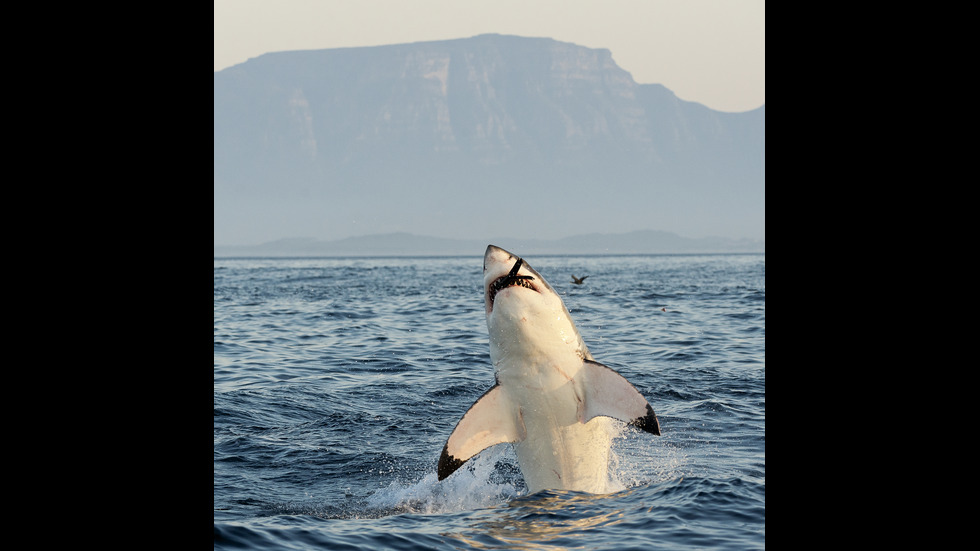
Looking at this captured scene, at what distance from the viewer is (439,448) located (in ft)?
36.9

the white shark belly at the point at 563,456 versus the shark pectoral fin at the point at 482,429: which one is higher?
the shark pectoral fin at the point at 482,429

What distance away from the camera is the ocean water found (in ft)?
23.5

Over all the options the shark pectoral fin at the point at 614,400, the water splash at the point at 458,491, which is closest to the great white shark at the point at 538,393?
the shark pectoral fin at the point at 614,400

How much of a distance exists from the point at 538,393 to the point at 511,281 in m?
1.14

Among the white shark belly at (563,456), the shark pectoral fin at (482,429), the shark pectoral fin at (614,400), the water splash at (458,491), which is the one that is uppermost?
the shark pectoral fin at (614,400)

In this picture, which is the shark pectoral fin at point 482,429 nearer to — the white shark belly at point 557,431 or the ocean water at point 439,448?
the white shark belly at point 557,431

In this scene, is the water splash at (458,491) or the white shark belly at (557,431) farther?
the water splash at (458,491)

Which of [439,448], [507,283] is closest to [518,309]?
[507,283]

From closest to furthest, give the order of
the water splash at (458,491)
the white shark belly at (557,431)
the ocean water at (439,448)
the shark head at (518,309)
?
the ocean water at (439,448) < the shark head at (518,309) < the white shark belly at (557,431) < the water splash at (458,491)

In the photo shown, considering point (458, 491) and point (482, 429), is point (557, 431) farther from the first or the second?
point (458, 491)

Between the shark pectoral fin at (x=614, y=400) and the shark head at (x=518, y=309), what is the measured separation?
1.09 ft

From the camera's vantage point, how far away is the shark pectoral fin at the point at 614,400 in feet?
24.8
